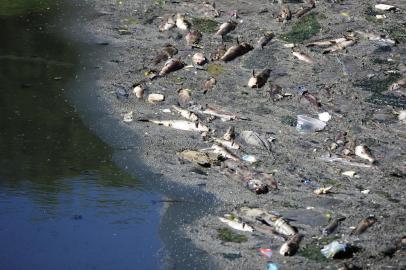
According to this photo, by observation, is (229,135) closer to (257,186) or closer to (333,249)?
(257,186)

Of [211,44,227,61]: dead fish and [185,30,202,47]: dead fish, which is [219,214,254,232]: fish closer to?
[211,44,227,61]: dead fish

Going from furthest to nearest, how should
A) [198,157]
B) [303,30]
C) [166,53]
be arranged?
[303,30] < [166,53] < [198,157]

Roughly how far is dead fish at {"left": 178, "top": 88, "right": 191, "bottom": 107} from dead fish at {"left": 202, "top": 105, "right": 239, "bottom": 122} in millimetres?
381

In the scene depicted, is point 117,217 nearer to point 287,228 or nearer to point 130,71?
point 287,228

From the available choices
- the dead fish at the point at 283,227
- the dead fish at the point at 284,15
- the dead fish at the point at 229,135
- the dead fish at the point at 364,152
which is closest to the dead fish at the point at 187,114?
the dead fish at the point at 229,135

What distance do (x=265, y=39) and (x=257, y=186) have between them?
4363 millimetres

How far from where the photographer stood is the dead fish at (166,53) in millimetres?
11469

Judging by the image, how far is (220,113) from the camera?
32.2 feet

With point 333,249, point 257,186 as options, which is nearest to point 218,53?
point 257,186

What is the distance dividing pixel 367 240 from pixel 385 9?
22.0 ft

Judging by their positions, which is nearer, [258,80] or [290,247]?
[290,247]

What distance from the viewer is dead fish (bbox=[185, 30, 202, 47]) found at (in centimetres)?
1205

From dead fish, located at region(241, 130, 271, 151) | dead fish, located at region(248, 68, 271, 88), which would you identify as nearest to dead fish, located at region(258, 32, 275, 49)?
dead fish, located at region(248, 68, 271, 88)

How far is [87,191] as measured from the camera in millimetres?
8055
